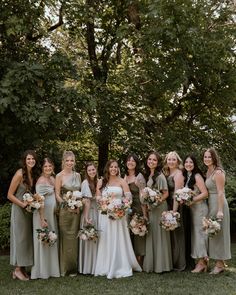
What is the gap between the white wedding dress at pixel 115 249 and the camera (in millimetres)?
7168

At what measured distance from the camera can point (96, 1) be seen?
40.1ft

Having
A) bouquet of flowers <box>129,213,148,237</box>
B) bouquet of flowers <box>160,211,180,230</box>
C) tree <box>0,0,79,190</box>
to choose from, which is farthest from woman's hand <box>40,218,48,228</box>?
tree <box>0,0,79,190</box>

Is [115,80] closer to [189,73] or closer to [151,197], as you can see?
[189,73]

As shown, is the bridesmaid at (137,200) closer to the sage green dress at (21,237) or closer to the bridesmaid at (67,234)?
the bridesmaid at (67,234)

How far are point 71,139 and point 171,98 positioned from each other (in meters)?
2.98

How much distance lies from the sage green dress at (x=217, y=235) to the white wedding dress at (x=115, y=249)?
49.5 inches

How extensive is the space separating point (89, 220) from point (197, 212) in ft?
5.88

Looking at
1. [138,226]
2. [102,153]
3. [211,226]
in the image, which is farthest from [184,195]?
[102,153]

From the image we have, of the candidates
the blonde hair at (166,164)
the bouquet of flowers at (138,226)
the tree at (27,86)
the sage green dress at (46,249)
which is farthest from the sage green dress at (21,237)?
the blonde hair at (166,164)

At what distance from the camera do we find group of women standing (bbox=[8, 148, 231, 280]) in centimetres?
718

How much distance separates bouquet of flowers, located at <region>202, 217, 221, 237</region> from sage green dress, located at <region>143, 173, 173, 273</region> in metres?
0.74

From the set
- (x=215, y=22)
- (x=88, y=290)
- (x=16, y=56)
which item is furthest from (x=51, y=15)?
(x=88, y=290)

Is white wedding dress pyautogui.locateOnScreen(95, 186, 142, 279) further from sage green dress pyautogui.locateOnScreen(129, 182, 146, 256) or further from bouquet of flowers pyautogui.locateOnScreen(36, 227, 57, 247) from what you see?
bouquet of flowers pyautogui.locateOnScreen(36, 227, 57, 247)

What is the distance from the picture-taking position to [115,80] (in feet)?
38.4
